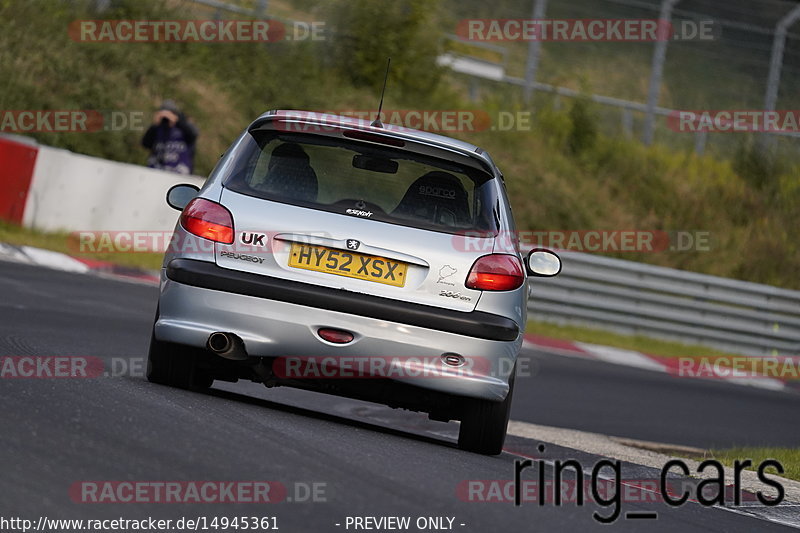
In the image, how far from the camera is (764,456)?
33.9ft

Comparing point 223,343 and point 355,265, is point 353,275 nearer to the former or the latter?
point 355,265

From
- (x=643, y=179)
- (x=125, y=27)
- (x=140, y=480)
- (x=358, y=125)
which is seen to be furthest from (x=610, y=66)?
(x=140, y=480)

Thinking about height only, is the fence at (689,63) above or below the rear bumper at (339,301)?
above

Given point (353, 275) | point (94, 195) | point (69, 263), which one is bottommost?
point (353, 275)

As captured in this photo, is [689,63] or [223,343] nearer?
[223,343]

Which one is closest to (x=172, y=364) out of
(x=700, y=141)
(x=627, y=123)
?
(x=627, y=123)

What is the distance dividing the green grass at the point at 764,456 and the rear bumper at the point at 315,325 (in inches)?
126

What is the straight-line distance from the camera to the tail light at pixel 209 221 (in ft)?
23.2

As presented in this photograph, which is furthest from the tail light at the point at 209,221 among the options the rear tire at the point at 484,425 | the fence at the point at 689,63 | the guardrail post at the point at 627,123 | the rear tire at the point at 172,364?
the guardrail post at the point at 627,123

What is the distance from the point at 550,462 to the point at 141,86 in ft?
53.3

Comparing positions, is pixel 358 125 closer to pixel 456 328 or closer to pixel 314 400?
pixel 456 328

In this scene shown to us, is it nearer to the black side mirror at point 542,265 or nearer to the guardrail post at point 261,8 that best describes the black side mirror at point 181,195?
the black side mirror at point 542,265

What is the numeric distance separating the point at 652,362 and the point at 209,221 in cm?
1180

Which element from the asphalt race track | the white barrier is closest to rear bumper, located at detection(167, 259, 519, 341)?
the asphalt race track
